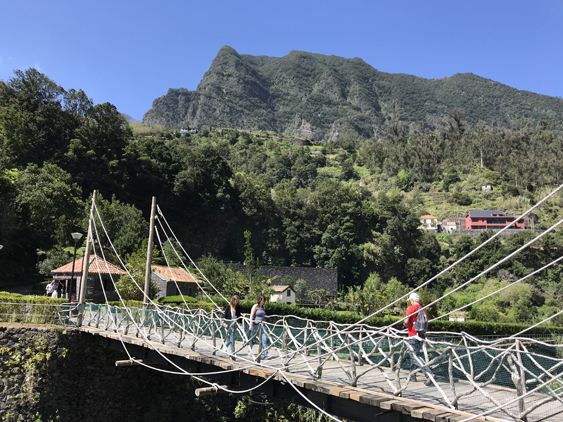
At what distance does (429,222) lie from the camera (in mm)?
82812

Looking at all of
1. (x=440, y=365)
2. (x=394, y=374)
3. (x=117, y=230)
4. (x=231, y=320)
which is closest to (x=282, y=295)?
(x=117, y=230)

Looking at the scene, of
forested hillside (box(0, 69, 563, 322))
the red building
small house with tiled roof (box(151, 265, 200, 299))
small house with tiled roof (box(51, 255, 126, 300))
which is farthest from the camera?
the red building

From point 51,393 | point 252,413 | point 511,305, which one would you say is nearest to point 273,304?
point 252,413

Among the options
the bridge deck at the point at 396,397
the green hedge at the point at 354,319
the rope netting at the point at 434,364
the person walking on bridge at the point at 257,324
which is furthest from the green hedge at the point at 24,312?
the green hedge at the point at 354,319

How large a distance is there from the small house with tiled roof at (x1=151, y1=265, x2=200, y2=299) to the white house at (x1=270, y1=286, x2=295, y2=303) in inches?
382

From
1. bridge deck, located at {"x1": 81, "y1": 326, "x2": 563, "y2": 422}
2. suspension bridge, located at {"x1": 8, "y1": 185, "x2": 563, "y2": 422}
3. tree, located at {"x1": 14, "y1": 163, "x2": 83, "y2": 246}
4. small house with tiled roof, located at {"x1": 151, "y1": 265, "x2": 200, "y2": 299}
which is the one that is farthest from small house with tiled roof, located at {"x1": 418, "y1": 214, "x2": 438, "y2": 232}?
bridge deck, located at {"x1": 81, "y1": 326, "x2": 563, "y2": 422}

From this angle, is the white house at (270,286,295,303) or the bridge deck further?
the white house at (270,286,295,303)

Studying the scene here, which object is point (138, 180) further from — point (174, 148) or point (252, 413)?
point (252, 413)

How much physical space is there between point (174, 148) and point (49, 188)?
79.9ft

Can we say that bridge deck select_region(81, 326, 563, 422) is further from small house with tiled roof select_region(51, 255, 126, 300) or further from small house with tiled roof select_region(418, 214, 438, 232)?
small house with tiled roof select_region(418, 214, 438, 232)

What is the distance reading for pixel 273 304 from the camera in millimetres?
25484

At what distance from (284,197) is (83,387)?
56028 millimetres

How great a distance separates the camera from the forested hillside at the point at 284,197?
35781mm

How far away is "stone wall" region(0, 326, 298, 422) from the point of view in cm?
1502
